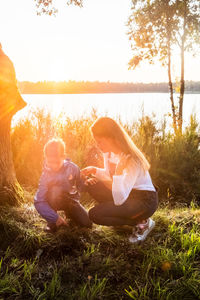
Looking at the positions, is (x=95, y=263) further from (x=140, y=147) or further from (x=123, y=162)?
(x=140, y=147)

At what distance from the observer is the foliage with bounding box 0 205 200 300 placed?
7.43 feet

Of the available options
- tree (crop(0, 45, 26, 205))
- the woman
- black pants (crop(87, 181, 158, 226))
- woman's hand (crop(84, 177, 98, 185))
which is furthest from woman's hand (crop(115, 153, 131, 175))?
tree (crop(0, 45, 26, 205))

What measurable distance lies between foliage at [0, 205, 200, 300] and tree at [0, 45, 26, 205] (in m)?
0.50

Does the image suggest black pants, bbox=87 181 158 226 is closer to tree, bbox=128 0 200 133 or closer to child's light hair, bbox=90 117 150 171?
child's light hair, bbox=90 117 150 171

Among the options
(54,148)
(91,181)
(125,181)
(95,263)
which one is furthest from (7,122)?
(95,263)

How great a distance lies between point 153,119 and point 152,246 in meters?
4.62

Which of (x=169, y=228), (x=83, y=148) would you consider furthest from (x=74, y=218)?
(x=83, y=148)

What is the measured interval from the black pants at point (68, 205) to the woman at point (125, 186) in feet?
0.33

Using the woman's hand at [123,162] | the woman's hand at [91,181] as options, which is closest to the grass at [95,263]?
the woman's hand at [91,181]

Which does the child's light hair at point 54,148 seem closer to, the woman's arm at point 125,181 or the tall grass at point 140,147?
the woman's arm at point 125,181

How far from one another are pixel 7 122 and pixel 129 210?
2.01 m

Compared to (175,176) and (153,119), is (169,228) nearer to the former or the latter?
(175,176)

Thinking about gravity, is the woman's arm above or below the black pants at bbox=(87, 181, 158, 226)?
above

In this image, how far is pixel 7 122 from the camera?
3820 mm
